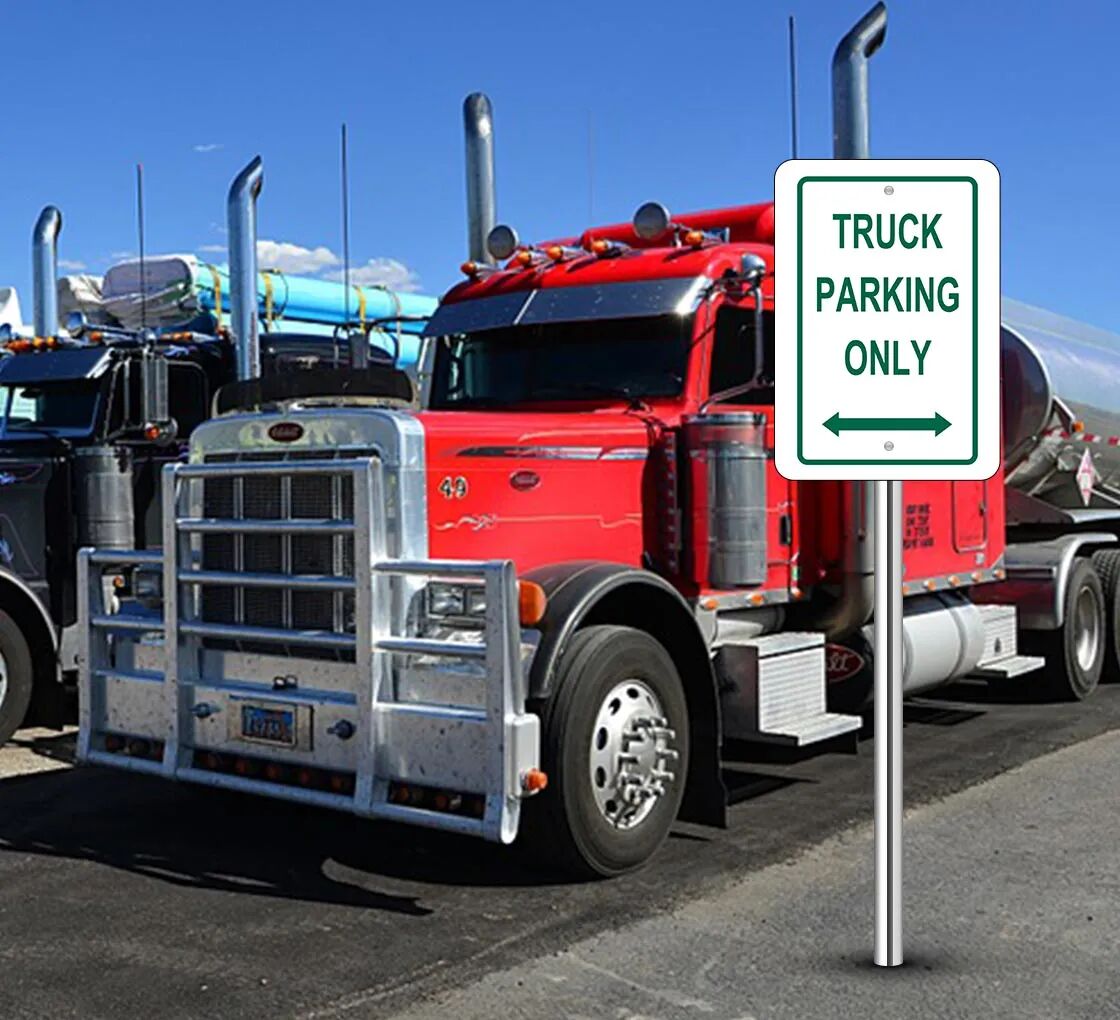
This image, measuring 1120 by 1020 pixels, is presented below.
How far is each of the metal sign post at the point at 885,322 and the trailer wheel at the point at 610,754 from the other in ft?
6.40

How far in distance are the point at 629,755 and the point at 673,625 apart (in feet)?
2.32

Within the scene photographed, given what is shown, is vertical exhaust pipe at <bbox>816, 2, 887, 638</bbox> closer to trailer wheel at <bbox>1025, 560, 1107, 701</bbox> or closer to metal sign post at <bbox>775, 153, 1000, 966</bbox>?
trailer wheel at <bbox>1025, 560, 1107, 701</bbox>

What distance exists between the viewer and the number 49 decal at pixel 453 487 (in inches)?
230

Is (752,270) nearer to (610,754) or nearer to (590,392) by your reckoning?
(590,392)

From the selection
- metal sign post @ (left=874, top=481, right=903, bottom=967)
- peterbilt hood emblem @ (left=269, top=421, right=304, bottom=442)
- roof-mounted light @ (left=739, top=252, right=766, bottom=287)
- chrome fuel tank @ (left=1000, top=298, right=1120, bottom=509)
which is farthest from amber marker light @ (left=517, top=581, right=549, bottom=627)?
chrome fuel tank @ (left=1000, top=298, right=1120, bottom=509)

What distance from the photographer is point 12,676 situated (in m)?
8.50

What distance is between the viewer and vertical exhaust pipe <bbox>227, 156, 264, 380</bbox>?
10.0m

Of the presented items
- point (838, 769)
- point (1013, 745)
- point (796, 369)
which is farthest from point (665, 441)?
point (1013, 745)

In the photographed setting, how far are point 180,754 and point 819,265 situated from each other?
3643 millimetres

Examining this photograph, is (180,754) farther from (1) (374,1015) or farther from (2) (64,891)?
(1) (374,1015)

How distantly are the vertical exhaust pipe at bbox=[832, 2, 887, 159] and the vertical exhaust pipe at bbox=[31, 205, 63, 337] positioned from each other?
8.45 meters

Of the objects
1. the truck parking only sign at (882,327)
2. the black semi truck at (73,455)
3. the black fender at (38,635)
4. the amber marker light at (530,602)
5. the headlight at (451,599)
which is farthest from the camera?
the black semi truck at (73,455)

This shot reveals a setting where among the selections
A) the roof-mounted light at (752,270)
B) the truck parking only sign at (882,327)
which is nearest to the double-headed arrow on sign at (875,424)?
the truck parking only sign at (882,327)

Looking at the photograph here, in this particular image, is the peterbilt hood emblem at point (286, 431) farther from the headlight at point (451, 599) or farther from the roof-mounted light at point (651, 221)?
the roof-mounted light at point (651, 221)
